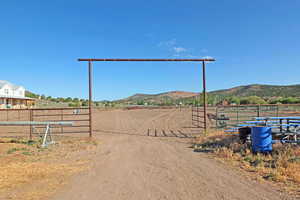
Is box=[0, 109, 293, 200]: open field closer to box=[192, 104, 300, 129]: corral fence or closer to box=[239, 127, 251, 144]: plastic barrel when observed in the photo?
box=[239, 127, 251, 144]: plastic barrel

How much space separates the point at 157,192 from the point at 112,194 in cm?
89

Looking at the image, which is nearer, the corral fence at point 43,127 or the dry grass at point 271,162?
the dry grass at point 271,162

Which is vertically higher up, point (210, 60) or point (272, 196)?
point (210, 60)

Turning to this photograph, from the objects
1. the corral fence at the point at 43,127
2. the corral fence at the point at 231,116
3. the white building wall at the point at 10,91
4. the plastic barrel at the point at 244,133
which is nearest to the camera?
the plastic barrel at the point at 244,133

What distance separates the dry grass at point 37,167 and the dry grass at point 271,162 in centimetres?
445

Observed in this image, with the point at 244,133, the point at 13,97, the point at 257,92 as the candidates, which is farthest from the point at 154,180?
the point at 257,92

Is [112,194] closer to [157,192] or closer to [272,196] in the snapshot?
[157,192]

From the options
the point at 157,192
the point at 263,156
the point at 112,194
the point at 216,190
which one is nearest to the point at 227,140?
the point at 263,156

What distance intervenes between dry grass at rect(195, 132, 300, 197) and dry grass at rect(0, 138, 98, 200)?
4.45m

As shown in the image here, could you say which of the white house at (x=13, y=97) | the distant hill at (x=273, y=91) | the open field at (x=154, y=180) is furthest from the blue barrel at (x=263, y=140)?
the distant hill at (x=273, y=91)

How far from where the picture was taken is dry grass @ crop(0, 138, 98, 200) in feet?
11.9

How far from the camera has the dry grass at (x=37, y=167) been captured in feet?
11.9

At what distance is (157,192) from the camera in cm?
347

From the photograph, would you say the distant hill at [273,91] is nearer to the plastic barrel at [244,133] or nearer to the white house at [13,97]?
the plastic barrel at [244,133]
